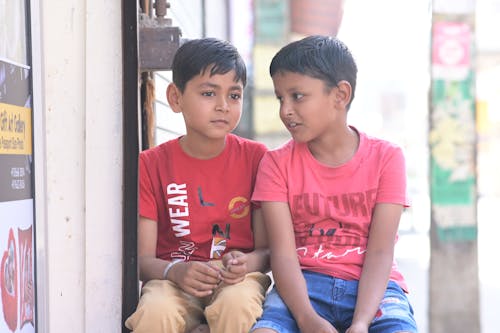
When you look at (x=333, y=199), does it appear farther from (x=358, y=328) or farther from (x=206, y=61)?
(x=206, y=61)

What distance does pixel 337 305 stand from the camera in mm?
2436

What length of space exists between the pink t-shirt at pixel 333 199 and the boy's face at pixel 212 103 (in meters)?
0.22

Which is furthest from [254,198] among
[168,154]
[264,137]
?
[264,137]

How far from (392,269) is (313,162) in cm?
47

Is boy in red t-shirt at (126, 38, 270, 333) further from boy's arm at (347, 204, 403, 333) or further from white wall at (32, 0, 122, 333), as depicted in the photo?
boy's arm at (347, 204, 403, 333)

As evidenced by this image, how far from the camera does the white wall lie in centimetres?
220

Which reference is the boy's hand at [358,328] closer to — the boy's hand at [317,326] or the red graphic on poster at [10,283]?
the boy's hand at [317,326]

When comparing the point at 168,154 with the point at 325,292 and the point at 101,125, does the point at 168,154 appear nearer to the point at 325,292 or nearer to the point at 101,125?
the point at 101,125

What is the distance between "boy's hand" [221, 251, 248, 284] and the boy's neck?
20.1 inches

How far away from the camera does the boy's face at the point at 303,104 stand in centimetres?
255

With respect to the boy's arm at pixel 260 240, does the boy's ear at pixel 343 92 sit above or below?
above

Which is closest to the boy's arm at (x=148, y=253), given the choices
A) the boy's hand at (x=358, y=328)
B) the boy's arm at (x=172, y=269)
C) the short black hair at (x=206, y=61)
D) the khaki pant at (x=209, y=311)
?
the boy's arm at (x=172, y=269)

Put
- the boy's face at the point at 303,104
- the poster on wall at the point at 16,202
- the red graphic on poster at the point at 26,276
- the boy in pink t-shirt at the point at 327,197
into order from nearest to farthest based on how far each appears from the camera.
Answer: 1. the poster on wall at the point at 16,202
2. the red graphic on poster at the point at 26,276
3. the boy in pink t-shirt at the point at 327,197
4. the boy's face at the point at 303,104

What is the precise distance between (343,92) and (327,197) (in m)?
0.39
